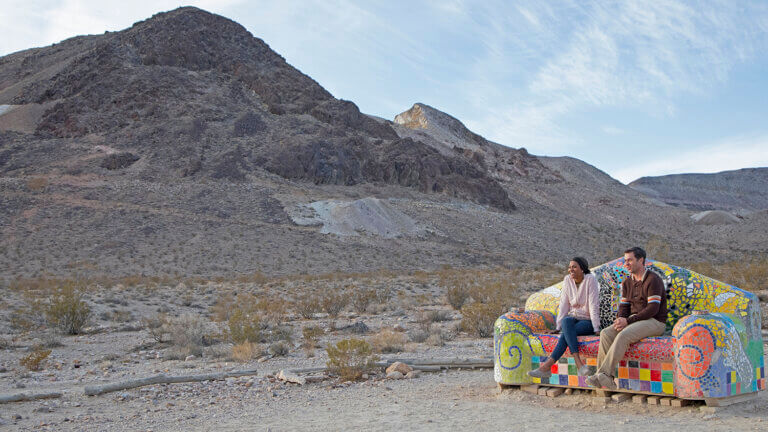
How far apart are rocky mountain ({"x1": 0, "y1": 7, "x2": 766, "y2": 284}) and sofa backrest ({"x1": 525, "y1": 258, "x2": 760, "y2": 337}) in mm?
32296

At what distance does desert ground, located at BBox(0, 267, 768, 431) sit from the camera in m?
6.59

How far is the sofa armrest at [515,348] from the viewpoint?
7496mm

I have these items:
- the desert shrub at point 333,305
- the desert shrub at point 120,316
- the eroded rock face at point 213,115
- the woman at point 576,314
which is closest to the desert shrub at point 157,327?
the desert shrub at point 120,316

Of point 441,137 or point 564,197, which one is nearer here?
point 564,197

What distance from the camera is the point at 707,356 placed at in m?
6.19

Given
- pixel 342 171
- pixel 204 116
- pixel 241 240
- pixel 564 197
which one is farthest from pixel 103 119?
pixel 564 197

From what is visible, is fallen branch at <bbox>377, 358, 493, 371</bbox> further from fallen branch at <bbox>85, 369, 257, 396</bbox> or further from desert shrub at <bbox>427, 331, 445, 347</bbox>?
desert shrub at <bbox>427, 331, 445, 347</bbox>

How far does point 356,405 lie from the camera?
24.7ft

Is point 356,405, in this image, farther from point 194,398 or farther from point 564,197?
point 564,197

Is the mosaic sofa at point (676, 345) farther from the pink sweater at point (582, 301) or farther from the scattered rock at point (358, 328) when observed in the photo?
the scattered rock at point (358, 328)

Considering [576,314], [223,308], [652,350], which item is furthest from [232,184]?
[652,350]

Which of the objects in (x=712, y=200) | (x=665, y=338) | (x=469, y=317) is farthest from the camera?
(x=712, y=200)

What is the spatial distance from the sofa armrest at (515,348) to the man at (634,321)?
800 millimetres

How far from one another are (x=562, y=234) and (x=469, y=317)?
2039 inches
